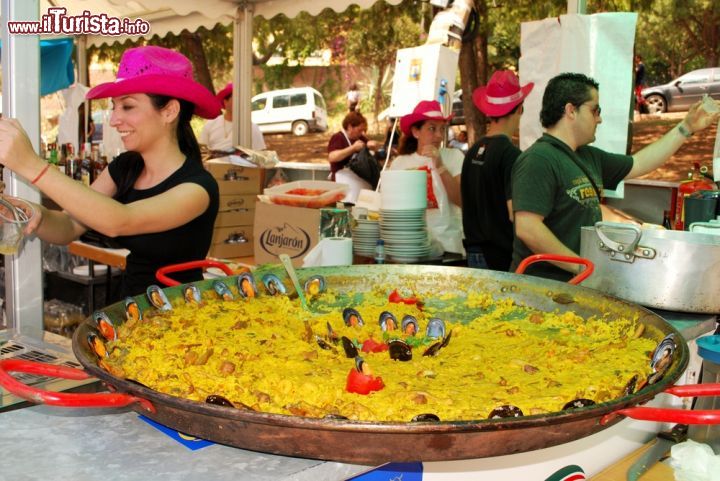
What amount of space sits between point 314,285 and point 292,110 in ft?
54.7

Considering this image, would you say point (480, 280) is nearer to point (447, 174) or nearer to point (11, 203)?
point (11, 203)

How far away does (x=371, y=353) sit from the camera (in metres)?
1.49

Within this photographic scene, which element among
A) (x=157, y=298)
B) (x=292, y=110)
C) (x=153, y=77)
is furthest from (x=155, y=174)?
(x=292, y=110)

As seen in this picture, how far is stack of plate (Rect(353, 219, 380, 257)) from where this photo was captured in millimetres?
3754

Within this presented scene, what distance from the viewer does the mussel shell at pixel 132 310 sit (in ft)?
5.10

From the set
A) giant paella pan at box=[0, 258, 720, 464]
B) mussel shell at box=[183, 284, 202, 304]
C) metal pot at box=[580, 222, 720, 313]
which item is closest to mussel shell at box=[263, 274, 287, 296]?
giant paella pan at box=[0, 258, 720, 464]

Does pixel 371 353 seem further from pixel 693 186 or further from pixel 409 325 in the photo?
pixel 693 186

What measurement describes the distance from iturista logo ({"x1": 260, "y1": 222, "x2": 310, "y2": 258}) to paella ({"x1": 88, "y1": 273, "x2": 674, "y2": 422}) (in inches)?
88.0

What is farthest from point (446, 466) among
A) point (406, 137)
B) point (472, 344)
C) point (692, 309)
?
point (406, 137)

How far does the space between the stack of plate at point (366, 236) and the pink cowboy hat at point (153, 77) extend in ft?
5.32

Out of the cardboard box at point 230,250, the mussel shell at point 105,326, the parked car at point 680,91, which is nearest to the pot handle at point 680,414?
the mussel shell at point 105,326

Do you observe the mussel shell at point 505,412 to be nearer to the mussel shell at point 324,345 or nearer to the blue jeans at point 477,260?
the mussel shell at point 324,345

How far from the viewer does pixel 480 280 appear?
199 centimetres

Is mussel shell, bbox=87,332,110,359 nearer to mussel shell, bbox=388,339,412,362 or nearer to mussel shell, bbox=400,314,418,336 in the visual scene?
mussel shell, bbox=388,339,412,362
